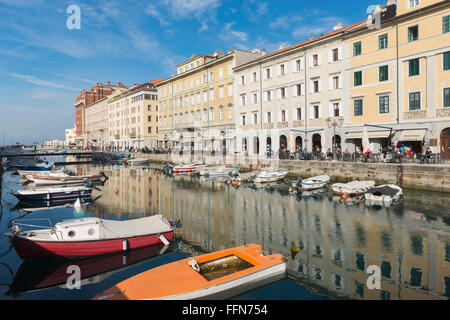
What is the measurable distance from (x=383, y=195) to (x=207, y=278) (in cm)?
1797

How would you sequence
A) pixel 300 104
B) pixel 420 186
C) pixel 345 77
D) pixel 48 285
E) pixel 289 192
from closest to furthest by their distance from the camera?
pixel 48 285
pixel 420 186
pixel 289 192
pixel 345 77
pixel 300 104

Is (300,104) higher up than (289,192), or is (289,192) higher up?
(300,104)

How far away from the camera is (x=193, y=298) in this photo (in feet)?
27.7

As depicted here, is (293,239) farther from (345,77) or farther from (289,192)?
(345,77)

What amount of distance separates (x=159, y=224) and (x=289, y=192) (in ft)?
52.9

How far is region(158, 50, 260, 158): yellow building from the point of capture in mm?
51719

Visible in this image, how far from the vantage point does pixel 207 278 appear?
9.80 metres

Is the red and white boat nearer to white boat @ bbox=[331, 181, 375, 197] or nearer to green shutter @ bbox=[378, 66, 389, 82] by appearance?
white boat @ bbox=[331, 181, 375, 197]

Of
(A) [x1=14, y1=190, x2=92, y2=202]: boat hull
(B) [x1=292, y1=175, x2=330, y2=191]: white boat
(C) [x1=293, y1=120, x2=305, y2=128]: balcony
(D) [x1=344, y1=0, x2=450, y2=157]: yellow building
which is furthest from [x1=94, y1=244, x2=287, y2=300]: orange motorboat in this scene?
(C) [x1=293, y1=120, x2=305, y2=128]: balcony

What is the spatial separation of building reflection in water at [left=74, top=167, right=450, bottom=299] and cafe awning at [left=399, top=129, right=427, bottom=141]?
278 inches

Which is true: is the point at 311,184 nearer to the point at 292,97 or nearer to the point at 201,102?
the point at 292,97

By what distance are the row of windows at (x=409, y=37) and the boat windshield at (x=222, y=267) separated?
2940cm

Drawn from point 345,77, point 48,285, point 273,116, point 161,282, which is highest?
point 345,77
